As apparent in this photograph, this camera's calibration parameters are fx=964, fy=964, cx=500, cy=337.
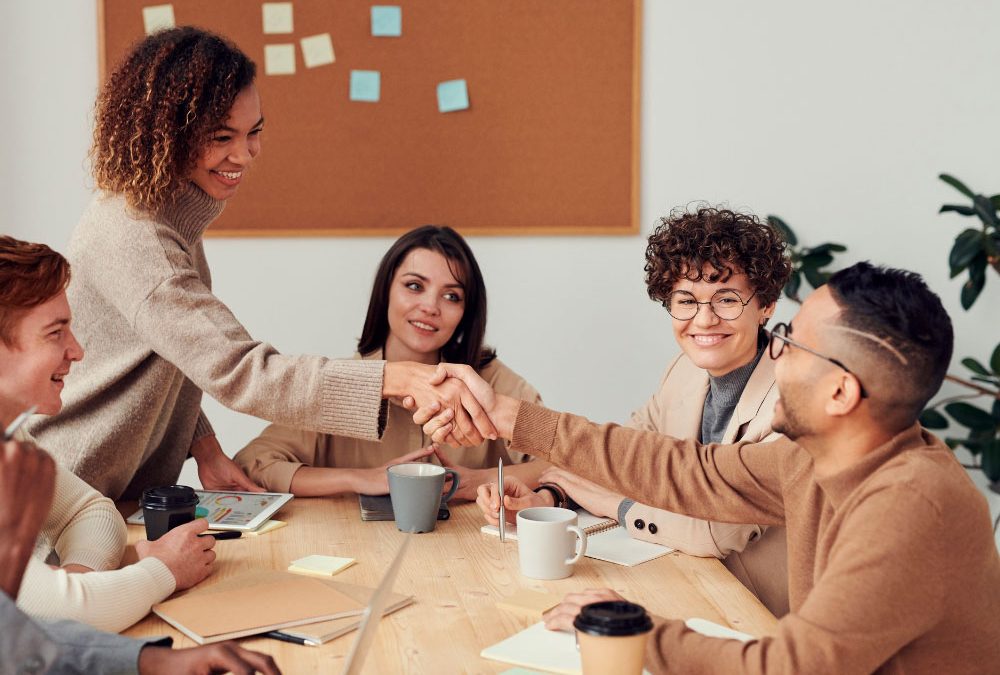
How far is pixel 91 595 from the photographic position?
1.20 meters

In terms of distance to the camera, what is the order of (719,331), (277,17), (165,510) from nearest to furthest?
(165,510) → (719,331) → (277,17)

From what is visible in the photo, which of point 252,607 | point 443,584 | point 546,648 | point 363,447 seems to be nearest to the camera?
point 546,648

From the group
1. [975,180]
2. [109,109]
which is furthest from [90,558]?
[975,180]

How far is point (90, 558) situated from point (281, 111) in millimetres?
1927

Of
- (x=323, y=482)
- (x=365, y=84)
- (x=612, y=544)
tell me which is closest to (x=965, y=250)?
(x=612, y=544)

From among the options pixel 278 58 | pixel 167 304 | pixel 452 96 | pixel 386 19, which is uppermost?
pixel 386 19

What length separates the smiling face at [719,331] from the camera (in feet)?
6.21

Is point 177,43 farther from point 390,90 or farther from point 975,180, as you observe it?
point 975,180

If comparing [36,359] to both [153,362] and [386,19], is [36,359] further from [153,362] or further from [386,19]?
[386,19]

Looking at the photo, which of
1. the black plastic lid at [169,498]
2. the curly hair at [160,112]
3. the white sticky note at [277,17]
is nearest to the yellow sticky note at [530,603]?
the black plastic lid at [169,498]

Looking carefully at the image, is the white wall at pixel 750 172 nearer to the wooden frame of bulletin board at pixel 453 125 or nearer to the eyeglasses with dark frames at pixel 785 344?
the wooden frame of bulletin board at pixel 453 125

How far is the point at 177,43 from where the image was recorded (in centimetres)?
178

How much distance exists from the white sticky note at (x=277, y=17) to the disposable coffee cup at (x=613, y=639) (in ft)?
8.12

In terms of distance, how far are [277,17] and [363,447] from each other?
1.50 meters
